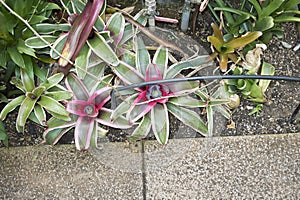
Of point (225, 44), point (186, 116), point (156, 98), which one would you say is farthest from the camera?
point (225, 44)

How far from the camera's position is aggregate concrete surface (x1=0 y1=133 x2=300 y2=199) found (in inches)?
80.8

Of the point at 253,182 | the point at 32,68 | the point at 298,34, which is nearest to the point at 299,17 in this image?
the point at 298,34

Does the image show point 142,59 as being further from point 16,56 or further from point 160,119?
point 16,56

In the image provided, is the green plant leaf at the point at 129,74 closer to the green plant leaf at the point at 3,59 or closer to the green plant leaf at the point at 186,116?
the green plant leaf at the point at 186,116

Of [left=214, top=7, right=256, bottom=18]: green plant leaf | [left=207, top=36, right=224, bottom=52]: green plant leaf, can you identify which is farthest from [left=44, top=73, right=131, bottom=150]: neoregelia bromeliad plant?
[left=214, top=7, right=256, bottom=18]: green plant leaf

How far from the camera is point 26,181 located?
6.81ft

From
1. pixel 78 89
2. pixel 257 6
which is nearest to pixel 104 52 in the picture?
pixel 78 89

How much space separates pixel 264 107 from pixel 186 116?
432mm

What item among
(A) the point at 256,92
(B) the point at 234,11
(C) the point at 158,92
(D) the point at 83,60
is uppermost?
(B) the point at 234,11

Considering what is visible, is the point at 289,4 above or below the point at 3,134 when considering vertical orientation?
above

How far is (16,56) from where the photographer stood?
192 cm

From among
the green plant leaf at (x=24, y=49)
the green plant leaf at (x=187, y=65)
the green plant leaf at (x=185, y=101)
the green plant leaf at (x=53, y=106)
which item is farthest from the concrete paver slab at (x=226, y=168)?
the green plant leaf at (x=24, y=49)

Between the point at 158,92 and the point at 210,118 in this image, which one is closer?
the point at 158,92

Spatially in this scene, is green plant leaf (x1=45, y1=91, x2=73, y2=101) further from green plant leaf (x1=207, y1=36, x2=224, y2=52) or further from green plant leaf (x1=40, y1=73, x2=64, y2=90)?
green plant leaf (x1=207, y1=36, x2=224, y2=52)
